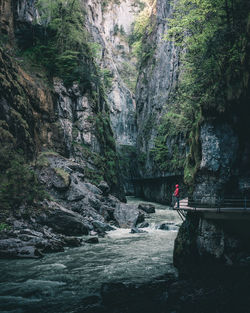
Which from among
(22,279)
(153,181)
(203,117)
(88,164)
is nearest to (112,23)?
(153,181)

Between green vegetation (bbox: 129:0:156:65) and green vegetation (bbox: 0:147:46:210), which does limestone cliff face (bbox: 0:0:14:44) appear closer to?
green vegetation (bbox: 0:147:46:210)

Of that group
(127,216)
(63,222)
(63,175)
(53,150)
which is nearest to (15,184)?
(63,222)

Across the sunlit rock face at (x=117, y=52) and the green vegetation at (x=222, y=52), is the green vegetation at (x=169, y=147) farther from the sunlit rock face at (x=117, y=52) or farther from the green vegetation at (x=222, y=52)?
the sunlit rock face at (x=117, y=52)

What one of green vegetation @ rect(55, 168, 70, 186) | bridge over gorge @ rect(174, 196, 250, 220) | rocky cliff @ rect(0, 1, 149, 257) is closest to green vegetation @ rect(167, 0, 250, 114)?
bridge over gorge @ rect(174, 196, 250, 220)

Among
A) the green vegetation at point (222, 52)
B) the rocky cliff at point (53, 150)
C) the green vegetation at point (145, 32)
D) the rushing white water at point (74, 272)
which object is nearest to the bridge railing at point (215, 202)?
the rushing white water at point (74, 272)

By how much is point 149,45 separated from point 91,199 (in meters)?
36.7

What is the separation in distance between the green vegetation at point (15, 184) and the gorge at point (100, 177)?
0.06 m

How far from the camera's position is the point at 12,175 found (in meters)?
15.0

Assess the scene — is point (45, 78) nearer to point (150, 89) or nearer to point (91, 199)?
point (91, 199)

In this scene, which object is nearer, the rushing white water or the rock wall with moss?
the rushing white water

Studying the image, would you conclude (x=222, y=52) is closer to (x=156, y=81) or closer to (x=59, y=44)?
(x=59, y=44)

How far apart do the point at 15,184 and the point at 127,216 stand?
9.08m

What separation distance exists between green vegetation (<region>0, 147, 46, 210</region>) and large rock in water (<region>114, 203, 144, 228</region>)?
6.45m

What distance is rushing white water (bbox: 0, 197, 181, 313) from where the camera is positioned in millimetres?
7249
